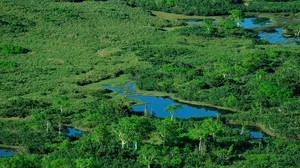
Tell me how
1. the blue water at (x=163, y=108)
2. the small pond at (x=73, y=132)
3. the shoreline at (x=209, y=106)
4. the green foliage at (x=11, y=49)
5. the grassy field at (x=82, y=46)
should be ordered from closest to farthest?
the small pond at (x=73, y=132) < the shoreline at (x=209, y=106) < the blue water at (x=163, y=108) < the grassy field at (x=82, y=46) < the green foliage at (x=11, y=49)

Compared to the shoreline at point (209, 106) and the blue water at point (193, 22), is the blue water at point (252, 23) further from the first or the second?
the shoreline at point (209, 106)

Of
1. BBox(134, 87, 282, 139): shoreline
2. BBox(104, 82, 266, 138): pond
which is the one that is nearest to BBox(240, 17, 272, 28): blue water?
BBox(134, 87, 282, 139): shoreline

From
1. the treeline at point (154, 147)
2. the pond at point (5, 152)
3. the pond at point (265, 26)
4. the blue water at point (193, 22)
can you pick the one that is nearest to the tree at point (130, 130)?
the treeline at point (154, 147)

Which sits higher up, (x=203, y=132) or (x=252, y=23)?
(x=203, y=132)

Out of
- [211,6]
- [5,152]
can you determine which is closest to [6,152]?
[5,152]

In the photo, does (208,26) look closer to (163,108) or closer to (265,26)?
(265,26)

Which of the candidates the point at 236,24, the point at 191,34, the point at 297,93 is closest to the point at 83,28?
the point at 191,34
